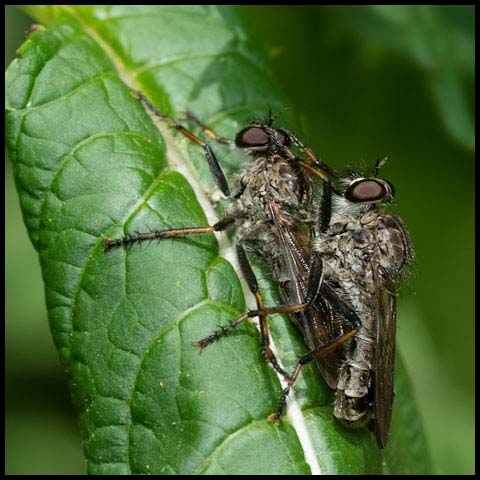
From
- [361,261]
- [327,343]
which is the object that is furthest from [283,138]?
[327,343]

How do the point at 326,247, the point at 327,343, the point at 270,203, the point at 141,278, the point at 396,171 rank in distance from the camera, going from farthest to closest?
1. the point at 396,171
2. the point at 326,247
3. the point at 270,203
4. the point at 327,343
5. the point at 141,278

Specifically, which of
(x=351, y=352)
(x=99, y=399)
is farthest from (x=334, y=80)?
(x=99, y=399)

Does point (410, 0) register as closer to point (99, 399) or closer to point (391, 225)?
point (391, 225)

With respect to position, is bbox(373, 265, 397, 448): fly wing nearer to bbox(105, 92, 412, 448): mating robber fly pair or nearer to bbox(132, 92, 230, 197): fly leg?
bbox(105, 92, 412, 448): mating robber fly pair

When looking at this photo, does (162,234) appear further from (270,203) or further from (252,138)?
(252,138)

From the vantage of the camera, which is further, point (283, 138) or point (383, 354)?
point (283, 138)

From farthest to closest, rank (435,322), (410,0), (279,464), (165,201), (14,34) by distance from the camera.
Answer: (435,322) < (14,34) < (410,0) < (165,201) < (279,464)

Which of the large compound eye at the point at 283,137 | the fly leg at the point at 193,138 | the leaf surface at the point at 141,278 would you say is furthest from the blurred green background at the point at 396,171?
the leaf surface at the point at 141,278

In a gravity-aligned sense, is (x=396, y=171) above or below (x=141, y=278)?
above
